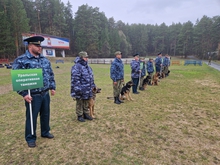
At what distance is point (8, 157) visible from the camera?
2668 millimetres

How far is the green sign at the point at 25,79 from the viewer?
2.59m

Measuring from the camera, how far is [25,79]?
104 inches

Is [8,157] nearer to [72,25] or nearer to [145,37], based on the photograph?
[72,25]

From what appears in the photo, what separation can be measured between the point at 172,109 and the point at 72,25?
53231 mm

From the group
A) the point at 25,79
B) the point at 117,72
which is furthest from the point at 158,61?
the point at 25,79

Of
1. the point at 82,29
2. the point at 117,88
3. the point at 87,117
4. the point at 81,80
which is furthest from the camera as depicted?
the point at 82,29

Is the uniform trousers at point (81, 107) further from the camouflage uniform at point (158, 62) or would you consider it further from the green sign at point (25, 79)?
the camouflage uniform at point (158, 62)

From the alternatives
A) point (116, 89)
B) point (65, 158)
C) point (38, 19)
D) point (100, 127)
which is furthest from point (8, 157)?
point (38, 19)

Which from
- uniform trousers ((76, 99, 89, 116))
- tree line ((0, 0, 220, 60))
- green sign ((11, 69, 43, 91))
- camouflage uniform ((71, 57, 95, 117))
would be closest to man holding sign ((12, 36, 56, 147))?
green sign ((11, 69, 43, 91))

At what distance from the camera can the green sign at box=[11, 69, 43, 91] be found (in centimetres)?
259

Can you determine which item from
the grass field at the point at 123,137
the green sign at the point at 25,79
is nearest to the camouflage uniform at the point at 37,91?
the green sign at the point at 25,79

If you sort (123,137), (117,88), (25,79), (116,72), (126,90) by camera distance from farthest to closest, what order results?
(126,90) < (117,88) < (116,72) < (123,137) < (25,79)

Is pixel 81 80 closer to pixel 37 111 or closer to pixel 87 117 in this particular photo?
pixel 87 117

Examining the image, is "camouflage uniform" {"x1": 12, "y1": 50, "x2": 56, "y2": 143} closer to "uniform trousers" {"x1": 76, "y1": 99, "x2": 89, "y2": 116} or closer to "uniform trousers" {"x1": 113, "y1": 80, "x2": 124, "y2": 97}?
"uniform trousers" {"x1": 76, "y1": 99, "x2": 89, "y2": 116}
